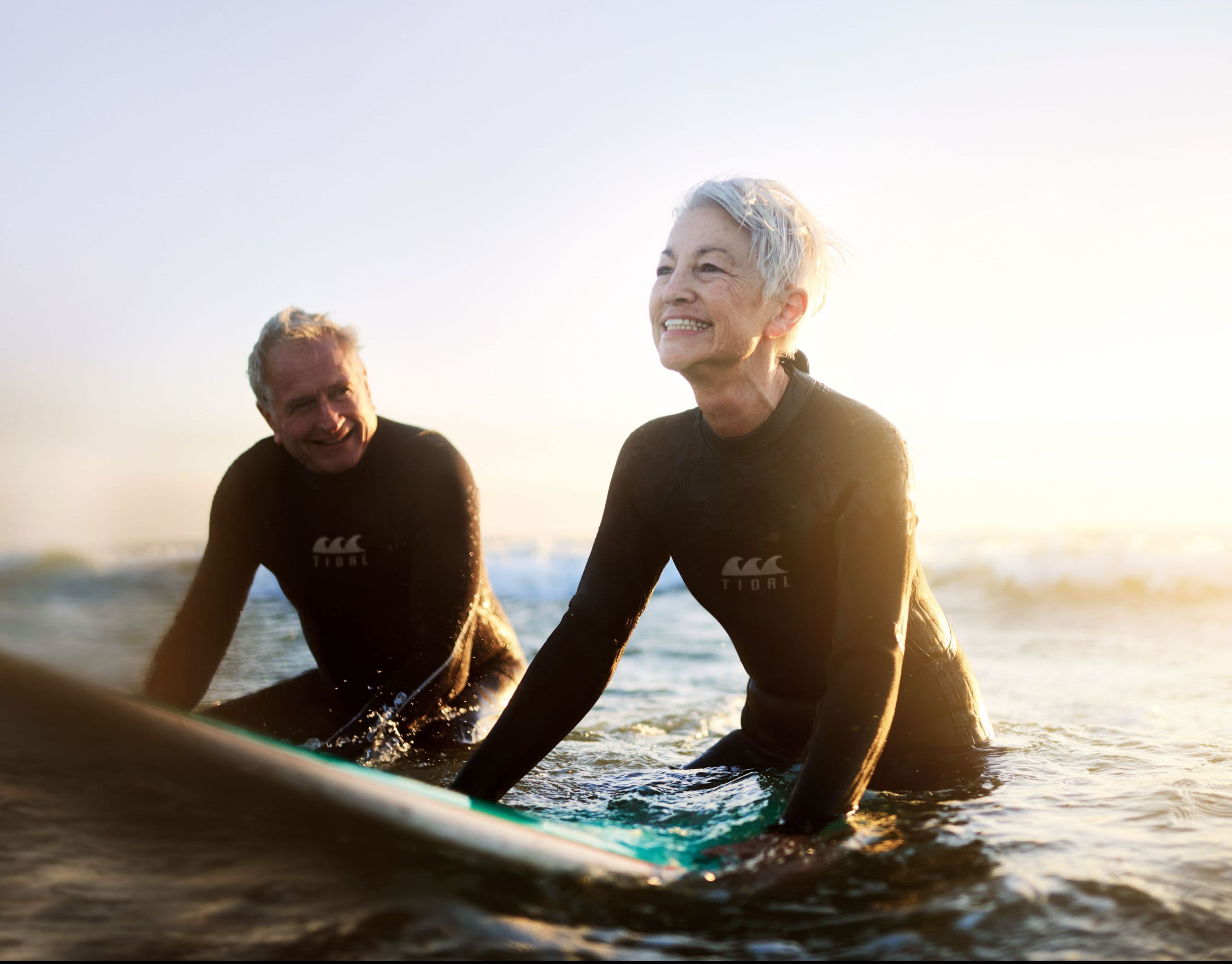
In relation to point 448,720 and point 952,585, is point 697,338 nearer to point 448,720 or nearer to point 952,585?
point 448,720

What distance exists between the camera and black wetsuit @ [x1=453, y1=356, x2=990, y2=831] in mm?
2668

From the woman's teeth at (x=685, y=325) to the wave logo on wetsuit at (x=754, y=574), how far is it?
2.15ft

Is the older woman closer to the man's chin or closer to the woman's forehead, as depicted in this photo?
the woman's forehead

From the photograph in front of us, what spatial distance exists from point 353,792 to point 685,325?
1510mm

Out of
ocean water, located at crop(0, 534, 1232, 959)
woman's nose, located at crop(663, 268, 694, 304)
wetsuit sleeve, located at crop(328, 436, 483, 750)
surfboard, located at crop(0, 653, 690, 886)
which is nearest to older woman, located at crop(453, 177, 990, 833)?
woman's nose, located at crop(663, 268, 694, 304)

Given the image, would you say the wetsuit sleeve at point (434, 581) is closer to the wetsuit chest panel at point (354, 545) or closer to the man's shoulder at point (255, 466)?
the wetsuit chest panel at point (354, 545)

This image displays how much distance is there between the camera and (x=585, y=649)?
300 centimetres

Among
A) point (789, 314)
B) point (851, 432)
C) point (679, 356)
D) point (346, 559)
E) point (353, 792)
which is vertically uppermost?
point (789, 314)

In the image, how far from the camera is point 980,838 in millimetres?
2604

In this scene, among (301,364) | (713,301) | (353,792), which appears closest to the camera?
(353,792)

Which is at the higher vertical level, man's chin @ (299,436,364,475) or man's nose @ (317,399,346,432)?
man's nose @ (317,399,346,432)

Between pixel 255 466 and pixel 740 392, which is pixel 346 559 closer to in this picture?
pixel 255 466

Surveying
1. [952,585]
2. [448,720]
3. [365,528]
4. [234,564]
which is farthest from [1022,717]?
[952,585]

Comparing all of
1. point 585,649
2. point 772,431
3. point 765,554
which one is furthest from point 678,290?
point 585,649
